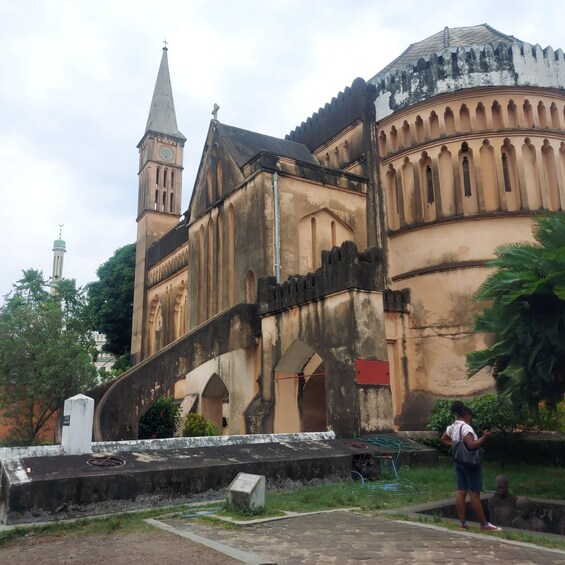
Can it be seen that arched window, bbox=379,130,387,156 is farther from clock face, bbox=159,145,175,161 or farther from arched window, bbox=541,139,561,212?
clock face, bbox=159,145,175,161

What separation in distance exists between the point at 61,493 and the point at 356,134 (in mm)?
16443

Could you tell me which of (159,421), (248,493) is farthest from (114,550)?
(159,421)

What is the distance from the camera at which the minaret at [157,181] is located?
35625mm

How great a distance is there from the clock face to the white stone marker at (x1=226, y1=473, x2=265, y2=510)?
33535 mm

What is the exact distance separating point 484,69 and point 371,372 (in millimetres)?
11322

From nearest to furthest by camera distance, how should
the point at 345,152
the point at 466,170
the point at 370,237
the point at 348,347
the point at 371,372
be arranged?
the point at 371,372 → the point at 348,347 → the point at 466,170 → the point at 370,237 → the point at 345,152

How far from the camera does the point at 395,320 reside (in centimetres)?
1784

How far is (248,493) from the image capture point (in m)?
7.47

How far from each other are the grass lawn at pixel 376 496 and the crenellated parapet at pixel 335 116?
13.2 m

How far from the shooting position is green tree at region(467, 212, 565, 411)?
848 cm

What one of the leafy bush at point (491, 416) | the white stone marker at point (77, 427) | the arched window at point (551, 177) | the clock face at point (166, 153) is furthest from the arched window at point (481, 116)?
the clock face at point (166, 153)

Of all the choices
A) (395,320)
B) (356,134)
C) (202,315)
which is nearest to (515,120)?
(356,134)

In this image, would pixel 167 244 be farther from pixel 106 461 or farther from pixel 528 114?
pixel 106 461

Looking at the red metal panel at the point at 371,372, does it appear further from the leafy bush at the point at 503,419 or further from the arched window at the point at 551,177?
the arched window at the point at 551,177
